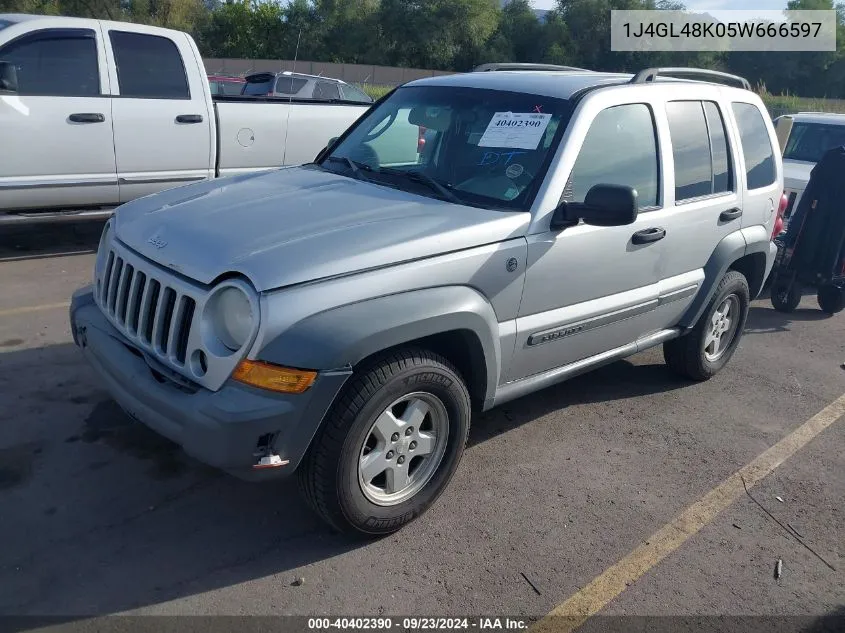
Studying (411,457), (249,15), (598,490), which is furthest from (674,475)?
(249,15)

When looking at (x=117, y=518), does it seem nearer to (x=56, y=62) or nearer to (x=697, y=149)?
(x=697, y=149)

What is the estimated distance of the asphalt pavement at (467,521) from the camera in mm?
3021

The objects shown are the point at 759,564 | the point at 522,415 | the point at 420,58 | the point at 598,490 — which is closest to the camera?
the point at 759,564

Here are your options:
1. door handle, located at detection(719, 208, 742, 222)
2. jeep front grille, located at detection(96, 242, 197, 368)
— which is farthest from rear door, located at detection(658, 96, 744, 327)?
jeep front grille, located at detection(96, 242, 197, 368)

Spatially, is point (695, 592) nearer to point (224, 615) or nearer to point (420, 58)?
point (224, 615)

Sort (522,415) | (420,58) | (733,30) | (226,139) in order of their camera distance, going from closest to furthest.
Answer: (522,415)
(226,139)
(733,30)
(420,58)

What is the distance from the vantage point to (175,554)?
3176 mm

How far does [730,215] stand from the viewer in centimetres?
480

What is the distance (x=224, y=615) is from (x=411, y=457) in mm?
986

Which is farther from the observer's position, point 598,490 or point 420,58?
point 420,58

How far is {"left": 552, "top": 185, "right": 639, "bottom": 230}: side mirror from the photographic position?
3436 millimetres

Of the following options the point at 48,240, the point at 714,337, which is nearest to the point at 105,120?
the point at 48,240

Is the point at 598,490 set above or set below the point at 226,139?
below

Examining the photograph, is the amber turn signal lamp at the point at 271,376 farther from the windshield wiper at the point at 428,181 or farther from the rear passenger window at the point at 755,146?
the rear passenger window at the point at 755,146
